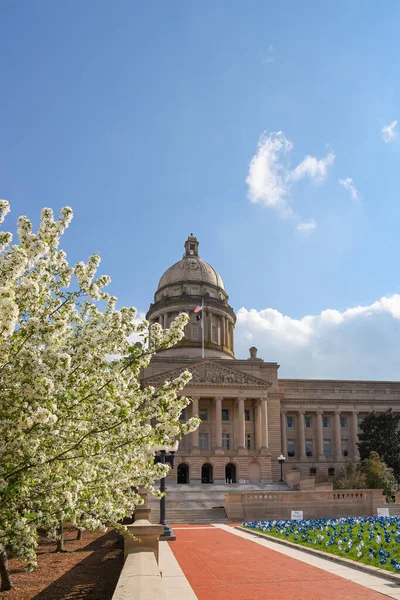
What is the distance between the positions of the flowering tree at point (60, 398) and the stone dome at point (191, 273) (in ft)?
287

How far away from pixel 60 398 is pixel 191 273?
301 feet

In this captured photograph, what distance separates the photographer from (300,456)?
82062 mm

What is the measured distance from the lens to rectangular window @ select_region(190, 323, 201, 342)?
9025 centimetres

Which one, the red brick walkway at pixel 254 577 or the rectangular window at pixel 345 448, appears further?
the rectangular window at pixel 345 448

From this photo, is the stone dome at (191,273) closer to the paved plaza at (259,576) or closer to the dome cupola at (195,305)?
the dome cupola at (195,305)

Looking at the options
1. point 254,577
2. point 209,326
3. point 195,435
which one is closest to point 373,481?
point 195,435

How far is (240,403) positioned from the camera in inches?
2896

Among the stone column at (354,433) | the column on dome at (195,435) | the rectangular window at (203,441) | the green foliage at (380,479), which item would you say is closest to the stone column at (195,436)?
the column on dome at (195,435)

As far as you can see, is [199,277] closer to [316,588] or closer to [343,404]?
[343,404]

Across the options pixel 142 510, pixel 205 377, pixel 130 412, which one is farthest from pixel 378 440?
pixel 130 412

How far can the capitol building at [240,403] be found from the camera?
2830 inches

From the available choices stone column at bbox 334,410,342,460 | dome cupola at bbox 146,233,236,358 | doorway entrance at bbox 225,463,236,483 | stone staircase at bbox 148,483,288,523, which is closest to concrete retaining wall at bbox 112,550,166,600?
stone staircase at bbox 148,483,288,523

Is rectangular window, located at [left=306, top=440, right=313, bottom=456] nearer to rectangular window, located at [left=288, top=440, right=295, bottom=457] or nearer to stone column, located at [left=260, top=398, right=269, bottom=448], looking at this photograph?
rectangular window, located at [left=288, top=440, right=295, bottom=457]

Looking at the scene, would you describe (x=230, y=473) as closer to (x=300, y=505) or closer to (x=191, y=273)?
(x=300, y=505)
